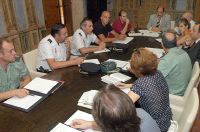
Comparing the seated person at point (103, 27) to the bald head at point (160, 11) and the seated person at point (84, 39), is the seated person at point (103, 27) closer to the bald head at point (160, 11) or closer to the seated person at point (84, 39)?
the seated person at point (84, 39)

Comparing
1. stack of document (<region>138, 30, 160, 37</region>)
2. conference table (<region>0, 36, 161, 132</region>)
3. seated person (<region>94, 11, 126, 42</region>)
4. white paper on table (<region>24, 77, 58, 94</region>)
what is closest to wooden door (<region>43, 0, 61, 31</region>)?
seated person (<region>94, 11, 126, 42</region>)

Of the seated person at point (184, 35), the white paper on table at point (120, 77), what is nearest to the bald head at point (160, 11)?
the seated person at point (184, 35)

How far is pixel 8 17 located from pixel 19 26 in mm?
316

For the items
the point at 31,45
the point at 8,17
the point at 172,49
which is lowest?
the point at 31,45

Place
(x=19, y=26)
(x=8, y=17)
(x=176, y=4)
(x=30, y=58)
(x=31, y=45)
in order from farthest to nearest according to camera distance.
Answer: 1. (x=176, y=4)
2. (x=31, y=45)
3. (x=19, y=26)
4. (x=8, y=17)
5. (x=30, y=58)

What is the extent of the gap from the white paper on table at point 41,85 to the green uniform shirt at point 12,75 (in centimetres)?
34

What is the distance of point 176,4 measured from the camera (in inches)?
216

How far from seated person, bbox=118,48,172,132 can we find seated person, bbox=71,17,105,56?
1380mm

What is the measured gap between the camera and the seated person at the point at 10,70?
1949 millimetres

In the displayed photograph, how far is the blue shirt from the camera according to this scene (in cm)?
145

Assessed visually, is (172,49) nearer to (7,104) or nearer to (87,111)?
(87,111)

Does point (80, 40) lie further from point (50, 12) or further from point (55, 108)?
point (50, 12)

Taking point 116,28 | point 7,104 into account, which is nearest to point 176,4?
point 116,28

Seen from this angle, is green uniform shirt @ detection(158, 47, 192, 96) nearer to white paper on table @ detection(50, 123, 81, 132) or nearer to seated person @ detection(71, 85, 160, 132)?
white paper on table @ detection(50, 123, 81, 132)
